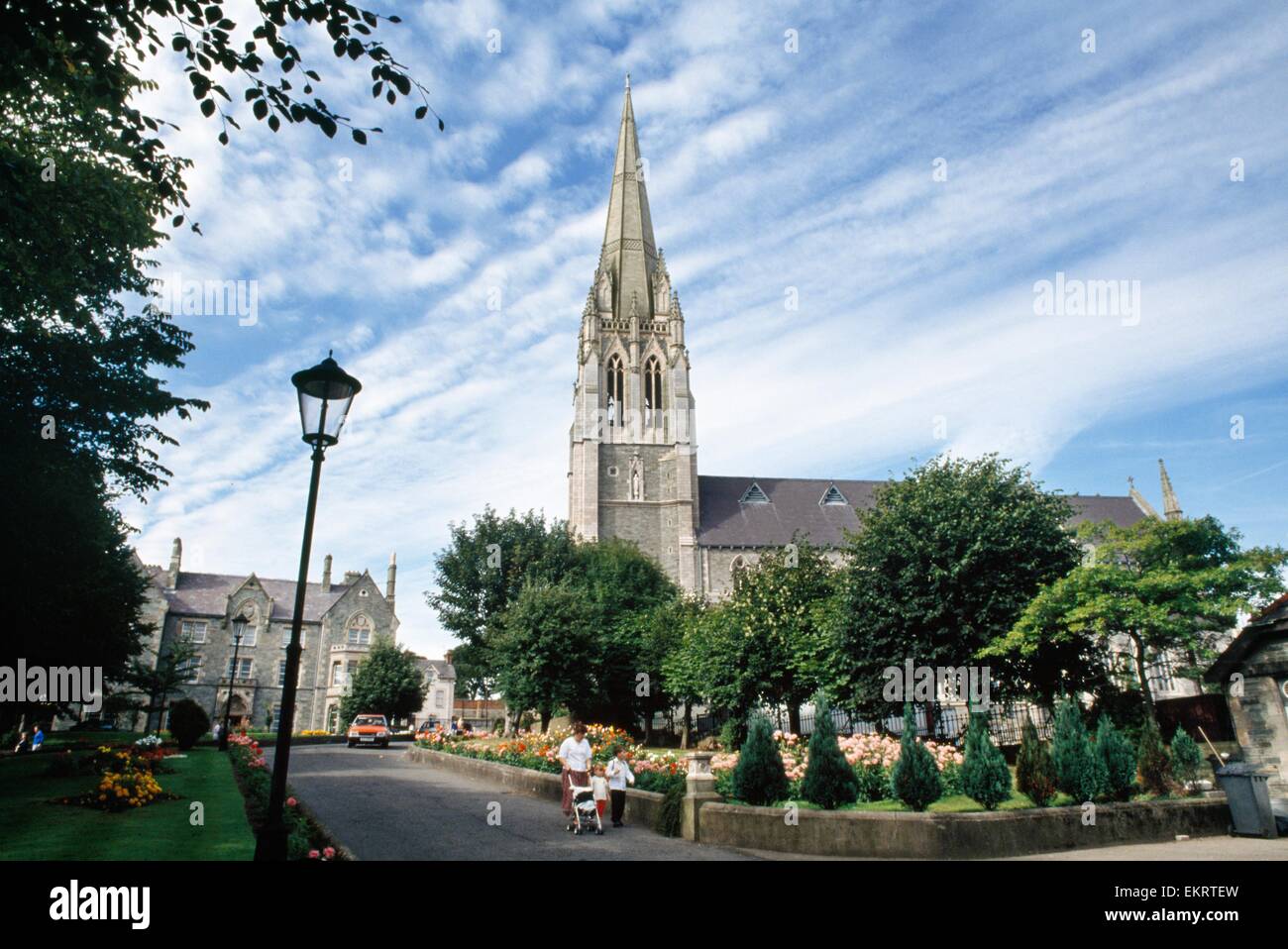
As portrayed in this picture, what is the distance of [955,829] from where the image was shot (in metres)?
10.3

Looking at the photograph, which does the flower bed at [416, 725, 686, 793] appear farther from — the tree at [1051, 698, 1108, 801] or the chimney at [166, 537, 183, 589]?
the chimney at [166, 537, 183, 589]

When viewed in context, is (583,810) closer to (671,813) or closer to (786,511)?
(671,813)

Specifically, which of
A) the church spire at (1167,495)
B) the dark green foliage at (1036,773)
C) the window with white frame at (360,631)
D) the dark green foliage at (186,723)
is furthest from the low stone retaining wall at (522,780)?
the church spire at (1167,495)

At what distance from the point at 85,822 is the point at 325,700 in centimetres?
5274

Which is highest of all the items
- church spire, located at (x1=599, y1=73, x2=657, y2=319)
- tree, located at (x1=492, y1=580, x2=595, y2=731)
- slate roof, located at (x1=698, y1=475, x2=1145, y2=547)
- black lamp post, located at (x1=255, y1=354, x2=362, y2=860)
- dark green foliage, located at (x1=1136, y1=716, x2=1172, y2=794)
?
church spire, located at (x1=599, y1=73, x2=657, y2=319)

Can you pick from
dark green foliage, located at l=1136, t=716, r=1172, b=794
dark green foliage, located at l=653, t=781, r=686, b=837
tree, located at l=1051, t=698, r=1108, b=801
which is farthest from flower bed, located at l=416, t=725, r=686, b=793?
dark green foliage, located at l=1136, t=716, r=1172, b=794

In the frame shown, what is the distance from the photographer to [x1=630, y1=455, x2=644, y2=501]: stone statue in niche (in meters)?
54.9

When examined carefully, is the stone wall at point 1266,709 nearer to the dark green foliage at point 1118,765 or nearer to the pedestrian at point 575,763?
the dark green foliage at point 1118,765

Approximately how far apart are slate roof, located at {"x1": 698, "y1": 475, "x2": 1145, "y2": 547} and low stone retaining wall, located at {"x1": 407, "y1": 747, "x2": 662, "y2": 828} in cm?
3120

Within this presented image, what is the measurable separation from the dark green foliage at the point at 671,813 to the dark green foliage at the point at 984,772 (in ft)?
15.1

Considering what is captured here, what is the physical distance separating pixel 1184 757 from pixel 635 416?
44631 mm

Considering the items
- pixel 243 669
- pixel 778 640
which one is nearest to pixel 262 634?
pixel 243 669
